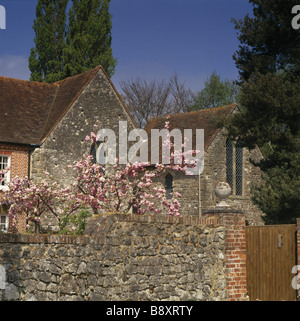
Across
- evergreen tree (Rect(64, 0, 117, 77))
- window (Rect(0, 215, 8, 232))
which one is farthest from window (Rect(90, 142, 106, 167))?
evergreen tree (Rect(64, 0, 117, 77))

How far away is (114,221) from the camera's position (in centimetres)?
981

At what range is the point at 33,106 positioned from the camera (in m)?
25.0

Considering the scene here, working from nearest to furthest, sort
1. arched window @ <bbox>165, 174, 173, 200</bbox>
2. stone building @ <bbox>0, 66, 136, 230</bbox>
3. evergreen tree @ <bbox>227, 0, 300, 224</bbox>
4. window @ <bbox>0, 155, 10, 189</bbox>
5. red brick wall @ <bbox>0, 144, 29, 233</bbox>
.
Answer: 1. evergreen tree @ <bbox>227, 0, 300, 224</bbox>
2. window @ <bbox>0, 155, 10, 189</bbox>
3. red brick wall @ <bbox>0, 144, 29, 233</bbox>
4. stone building @ <bbox>0, 66, 136, 230</bbox>
5. arched window @ <bbox>165, 174, 173, 200</bbox>

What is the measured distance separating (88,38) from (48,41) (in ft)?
9.69

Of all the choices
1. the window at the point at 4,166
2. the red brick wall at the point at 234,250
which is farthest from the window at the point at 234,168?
the red brick wall at the point at 234,250

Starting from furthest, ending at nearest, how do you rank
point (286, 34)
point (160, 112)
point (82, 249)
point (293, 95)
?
point (160, 112) < point (286, 34) < point (293, 95) < point (82, 249)

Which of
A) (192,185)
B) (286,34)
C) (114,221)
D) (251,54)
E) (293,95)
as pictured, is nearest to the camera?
(114,221)

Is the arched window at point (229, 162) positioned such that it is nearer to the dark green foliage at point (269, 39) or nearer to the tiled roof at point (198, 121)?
the tiled roof at point (198, 121)

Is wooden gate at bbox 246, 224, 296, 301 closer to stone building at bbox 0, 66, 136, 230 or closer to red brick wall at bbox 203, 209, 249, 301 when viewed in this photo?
red brick wall at bbox 203, 209, 249, 301

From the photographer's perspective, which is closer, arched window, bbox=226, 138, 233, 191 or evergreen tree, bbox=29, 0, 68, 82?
arched window, bbox=226, 138, 233, 191

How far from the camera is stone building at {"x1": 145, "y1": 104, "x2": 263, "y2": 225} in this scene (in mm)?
24531

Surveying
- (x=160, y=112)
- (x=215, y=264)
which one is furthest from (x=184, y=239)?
(x=160, y=112)

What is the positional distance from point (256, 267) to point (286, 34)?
11608mm

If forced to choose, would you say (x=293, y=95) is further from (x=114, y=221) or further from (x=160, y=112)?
(x=160, y=112)
